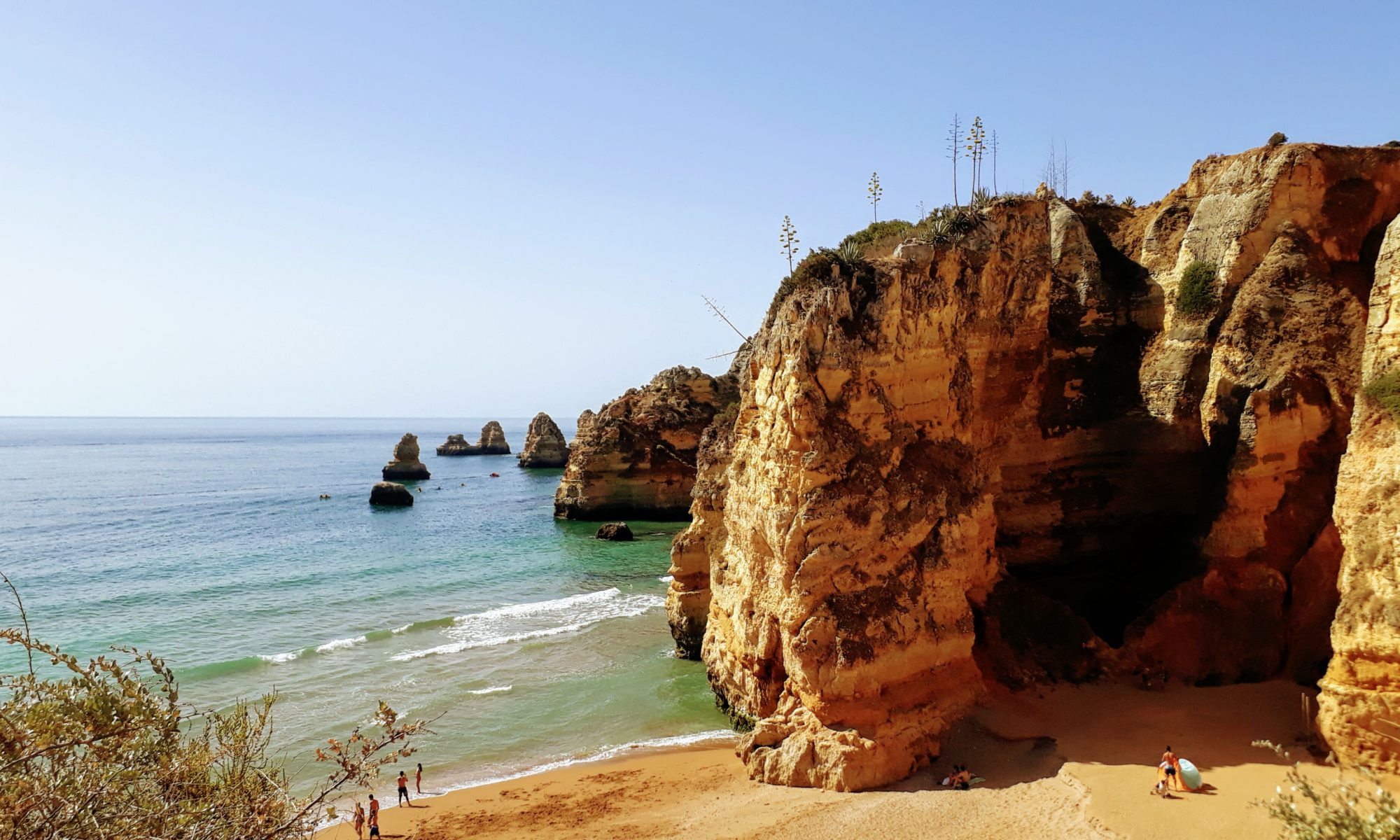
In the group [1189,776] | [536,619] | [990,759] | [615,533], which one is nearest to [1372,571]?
[1189,776]

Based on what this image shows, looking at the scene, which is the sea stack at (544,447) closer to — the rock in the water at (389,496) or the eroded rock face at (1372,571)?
the rock in the water at (389,496)

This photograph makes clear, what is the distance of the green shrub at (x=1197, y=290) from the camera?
1984cm

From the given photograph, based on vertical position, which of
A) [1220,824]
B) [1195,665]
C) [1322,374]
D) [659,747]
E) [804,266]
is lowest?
[659,747]

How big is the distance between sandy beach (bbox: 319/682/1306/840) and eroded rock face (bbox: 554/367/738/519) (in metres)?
40.0

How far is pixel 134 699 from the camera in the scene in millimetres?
8242

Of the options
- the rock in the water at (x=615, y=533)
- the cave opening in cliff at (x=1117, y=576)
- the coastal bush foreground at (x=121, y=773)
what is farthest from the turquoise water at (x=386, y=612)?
the cave opening in cliff at (x=1117, y=576)

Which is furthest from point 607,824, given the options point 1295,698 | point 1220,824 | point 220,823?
point 1295,698

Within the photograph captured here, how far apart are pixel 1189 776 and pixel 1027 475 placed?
26.4 ft

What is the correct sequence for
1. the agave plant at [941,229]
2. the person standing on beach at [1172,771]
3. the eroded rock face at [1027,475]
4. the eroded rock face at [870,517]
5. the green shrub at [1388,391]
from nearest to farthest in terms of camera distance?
the green shrub at [1388,391] < the person standing on beach at [1172,771] < the eroded rock face at [870,517] < the eroded rock face at [1027,475] < the agave plant at [941,229]

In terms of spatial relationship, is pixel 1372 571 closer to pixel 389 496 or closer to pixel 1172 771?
pixel 1172 771

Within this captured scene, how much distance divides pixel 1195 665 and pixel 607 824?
12.8m

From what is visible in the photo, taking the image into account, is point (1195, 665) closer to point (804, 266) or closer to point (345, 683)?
point (804, 266)

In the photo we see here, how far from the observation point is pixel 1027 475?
2008 centimetres

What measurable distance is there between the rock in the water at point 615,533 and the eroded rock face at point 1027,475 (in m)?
28.6
